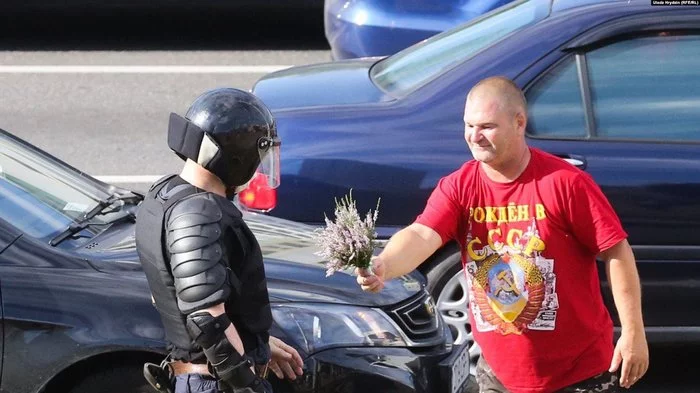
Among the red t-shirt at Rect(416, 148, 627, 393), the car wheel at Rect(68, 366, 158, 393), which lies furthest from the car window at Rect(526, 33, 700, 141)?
the car wheel at Rect(68, 366, 158, 393)

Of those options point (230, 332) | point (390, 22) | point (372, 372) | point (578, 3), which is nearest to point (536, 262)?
point (372, 372)

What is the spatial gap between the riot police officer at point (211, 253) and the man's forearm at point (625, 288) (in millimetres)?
1065

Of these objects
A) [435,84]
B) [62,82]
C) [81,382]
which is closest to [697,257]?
[435,84]

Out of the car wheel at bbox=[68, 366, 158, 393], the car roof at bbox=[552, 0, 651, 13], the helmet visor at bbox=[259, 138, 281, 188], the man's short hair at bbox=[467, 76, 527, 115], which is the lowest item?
the car wheel at bbox=[68, 366, 158, 393]

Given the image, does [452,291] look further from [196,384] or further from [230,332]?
[230,332]

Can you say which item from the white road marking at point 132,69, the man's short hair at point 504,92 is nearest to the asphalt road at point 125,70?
the white road marking at point 132,69

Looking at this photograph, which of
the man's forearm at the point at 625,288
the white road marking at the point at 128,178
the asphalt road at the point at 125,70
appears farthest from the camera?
the asphalt road at the point at 125,70

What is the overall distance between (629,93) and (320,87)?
1.55 meters

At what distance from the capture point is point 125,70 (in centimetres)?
1205

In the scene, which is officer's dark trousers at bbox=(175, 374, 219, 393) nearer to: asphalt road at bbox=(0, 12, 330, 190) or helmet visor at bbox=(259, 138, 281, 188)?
helmet visor at bbox=(259, 138, 281, 188)

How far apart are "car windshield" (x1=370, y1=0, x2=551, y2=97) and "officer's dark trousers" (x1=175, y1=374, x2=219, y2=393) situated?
2772mm

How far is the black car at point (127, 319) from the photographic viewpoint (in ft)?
13.6

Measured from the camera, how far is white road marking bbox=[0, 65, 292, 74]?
39.3 feet

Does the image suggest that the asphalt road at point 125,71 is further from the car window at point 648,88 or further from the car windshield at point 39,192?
the car window at point 648,88
